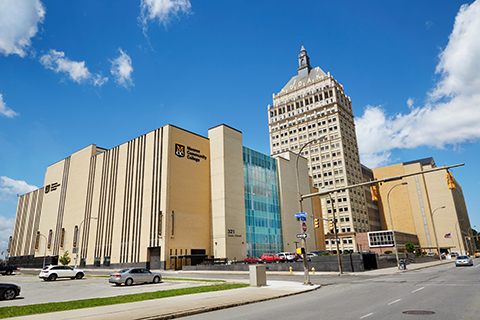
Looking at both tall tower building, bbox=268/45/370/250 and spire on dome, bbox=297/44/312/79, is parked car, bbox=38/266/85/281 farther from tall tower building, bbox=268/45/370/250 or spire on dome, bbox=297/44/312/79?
spire on dome, bbox=297/44/312/79

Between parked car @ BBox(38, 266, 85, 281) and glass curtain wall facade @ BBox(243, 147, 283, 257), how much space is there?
34.1m

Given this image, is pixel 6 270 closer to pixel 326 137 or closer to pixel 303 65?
pixel 326 137

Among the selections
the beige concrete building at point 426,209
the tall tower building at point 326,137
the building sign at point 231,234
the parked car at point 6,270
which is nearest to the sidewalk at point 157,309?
the building sign at point 231,234

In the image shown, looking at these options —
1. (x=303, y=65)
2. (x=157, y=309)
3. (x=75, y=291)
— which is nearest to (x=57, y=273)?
(x=75, y=291)

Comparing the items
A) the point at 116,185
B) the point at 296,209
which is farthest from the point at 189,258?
the point at 296,209

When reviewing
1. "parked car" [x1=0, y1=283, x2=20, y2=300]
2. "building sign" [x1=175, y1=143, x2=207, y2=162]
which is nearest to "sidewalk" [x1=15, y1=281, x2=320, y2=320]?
"parked car" [x1=0, y1=283, x2=20, y2=300]

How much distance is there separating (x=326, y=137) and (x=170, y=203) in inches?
2600

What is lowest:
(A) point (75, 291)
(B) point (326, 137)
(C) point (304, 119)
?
(A) point (75, 291)

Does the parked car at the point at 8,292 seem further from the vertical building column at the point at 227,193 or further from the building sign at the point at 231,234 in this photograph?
the building sign at the point at 231,234

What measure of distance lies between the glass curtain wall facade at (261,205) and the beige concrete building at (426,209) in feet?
225

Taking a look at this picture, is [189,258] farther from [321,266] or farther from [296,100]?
[296,100]

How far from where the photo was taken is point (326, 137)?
340 feet

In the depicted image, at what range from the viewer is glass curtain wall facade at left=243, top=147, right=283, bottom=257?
65.2 meters

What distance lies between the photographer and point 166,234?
5209 cm
